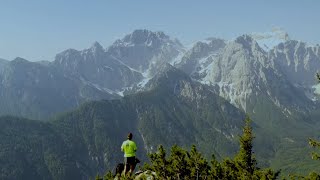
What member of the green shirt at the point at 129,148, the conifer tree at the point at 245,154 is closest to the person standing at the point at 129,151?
the green shirt at the point at 129,148

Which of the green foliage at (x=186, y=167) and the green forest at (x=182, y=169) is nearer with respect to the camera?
the green forest at (x=182, y=169)

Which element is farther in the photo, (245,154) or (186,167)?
(245,154)

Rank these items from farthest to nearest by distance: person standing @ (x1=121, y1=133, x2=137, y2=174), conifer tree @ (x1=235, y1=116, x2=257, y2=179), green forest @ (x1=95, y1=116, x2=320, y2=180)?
conifer tree @ (x1=235, y1=116, x2=257, y2=179)
green forest @ (x1=95, y1=116, x2=320, y2=180)
person standing @ (x1=121, y1=133, x2=137, y2=174)

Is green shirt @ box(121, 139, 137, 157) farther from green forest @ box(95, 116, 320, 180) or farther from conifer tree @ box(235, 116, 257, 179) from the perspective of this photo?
conifer tree @ box(235, 116, 257, 179)

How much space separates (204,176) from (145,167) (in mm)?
5899

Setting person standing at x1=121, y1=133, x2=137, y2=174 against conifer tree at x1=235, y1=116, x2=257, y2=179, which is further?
conifer tree at x1=235, y1=116, x2=257, y2=179

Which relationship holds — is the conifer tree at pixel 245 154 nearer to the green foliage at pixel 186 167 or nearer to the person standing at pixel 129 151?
the green foliage at pixel 186 167

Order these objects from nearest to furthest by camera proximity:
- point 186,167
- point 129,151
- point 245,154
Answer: point 129,151
point 186,167
point 245,154

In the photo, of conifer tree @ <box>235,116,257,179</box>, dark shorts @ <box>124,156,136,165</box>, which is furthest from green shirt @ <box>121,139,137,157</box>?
conifer tree @ <box>235,116,257,179</box>

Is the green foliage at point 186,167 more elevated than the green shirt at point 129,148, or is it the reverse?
the green shirt at point 129,148

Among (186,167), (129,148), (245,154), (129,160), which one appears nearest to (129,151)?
(129,148)

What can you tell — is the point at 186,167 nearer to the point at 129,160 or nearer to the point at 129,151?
the point at 129,160

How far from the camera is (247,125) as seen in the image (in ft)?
179

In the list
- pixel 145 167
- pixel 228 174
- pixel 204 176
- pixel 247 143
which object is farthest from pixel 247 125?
pixel 145 167
